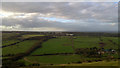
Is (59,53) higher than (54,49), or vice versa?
(54,49)

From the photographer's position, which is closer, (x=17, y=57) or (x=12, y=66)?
(x=12, y=66)

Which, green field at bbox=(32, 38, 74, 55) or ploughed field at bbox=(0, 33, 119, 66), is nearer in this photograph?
ploughed field at bbox=(0, 33, 119, 66)

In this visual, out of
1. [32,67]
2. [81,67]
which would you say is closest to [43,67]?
[32,67]

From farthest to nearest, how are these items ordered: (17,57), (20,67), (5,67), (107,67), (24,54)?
(24,54) → (17,57) → (20,67) → (5,67) → (107,67)

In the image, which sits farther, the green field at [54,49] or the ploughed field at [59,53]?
the green field at [54,49]

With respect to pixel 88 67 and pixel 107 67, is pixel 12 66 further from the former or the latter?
pixel 107 67

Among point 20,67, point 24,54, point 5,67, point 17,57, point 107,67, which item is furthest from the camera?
point 24,54

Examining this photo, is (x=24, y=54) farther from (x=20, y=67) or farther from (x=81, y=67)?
(x=81, y=67)

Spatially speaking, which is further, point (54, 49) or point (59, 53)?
point (54, 49)

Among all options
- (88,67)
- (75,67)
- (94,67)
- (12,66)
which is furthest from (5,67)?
(94,67)
